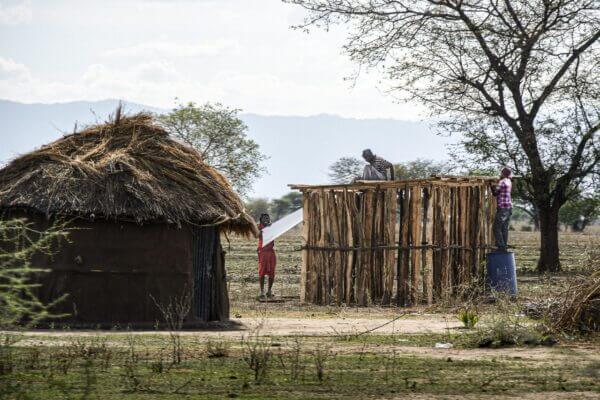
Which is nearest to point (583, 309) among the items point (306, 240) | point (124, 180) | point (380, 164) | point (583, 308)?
point (583, 308)

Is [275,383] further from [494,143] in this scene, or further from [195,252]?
[494,143]

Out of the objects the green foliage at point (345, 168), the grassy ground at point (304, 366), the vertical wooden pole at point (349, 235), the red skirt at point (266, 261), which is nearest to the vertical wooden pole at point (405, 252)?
the vertical wooden pole at point (349, 235)

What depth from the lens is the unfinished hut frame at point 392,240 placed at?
18797mm

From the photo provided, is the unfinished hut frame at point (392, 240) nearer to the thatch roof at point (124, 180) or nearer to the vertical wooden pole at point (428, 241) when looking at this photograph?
the vertical wooden pole at point (428, 241)

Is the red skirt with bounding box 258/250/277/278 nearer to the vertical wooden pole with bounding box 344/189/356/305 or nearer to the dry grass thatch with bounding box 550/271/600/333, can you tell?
the vertical wooden pole with bounding box 344/189/356/305

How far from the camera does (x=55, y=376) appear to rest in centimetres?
981

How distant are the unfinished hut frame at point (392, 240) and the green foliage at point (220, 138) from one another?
27662mm

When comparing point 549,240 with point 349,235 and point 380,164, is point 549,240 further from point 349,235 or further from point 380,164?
point 349,235

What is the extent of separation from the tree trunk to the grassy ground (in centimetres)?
1277

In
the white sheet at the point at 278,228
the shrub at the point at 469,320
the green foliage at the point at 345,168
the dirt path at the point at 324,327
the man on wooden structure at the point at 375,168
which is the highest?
the green foliage at the point at 345,168

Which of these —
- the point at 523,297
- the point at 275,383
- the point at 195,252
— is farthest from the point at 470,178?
the point at 275,383

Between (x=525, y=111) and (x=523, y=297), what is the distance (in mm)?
9694

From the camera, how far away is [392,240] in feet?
61.6

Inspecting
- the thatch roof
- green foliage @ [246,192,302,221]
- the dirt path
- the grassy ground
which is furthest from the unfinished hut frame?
green foliage @ [246,192,302,221]
